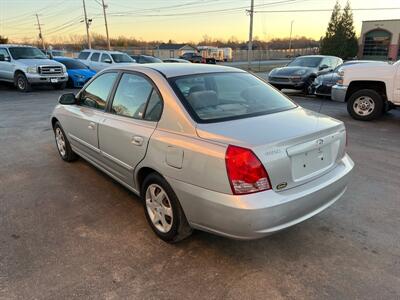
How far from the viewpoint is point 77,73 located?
1600 centimetres

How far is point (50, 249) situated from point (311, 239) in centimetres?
242

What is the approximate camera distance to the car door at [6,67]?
14.7 meters

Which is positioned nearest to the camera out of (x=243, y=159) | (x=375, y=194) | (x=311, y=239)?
(x=243, y=159)

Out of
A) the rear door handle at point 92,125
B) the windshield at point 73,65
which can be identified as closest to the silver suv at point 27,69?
the windshield at point 73,65

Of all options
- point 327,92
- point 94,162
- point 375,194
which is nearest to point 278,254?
point 375,194

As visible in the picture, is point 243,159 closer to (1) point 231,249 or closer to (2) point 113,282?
(1) point 231,249

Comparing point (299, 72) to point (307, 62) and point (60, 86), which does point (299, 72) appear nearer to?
point (307, 62)

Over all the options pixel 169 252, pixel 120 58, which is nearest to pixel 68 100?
pixel 169 252

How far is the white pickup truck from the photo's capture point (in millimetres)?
7541

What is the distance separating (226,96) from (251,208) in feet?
4.44

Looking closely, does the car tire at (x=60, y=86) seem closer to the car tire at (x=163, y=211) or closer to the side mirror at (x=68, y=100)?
the side mirror at (x=68, y=100)

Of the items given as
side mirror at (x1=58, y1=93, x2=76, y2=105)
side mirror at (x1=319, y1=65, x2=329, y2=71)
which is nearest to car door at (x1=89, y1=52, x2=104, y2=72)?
side mirror at (x1=319, y1=65, x2=329, y2=71)

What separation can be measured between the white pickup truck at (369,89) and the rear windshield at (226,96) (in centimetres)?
520

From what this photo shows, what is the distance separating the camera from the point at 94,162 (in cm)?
430
